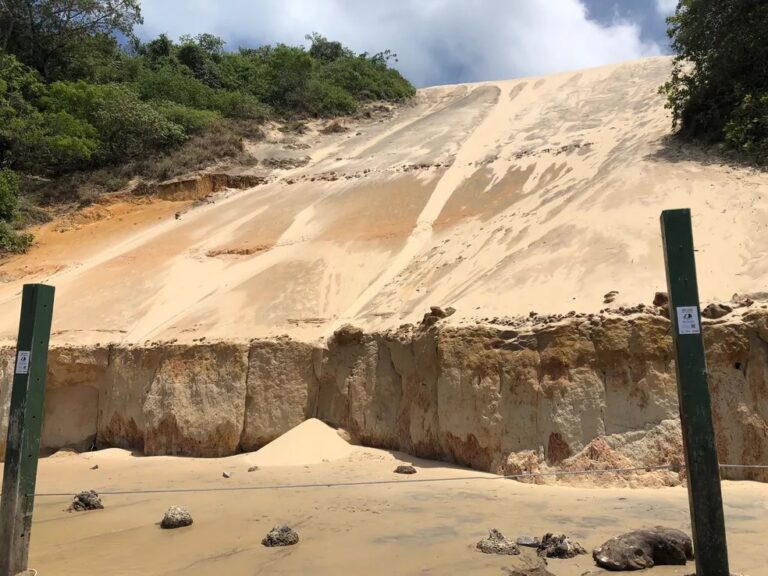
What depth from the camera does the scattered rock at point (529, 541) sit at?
4.37m

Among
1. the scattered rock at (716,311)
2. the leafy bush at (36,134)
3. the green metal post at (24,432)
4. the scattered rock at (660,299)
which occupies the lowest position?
the green metal post at (24,432)

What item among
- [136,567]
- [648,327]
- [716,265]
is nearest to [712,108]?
[716,265]

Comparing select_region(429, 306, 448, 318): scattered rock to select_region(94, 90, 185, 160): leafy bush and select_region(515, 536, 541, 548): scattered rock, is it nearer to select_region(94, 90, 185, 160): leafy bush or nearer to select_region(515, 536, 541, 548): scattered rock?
select_region(515, 536, 541, 548): scattered rock

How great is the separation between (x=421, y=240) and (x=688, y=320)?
10460 mm

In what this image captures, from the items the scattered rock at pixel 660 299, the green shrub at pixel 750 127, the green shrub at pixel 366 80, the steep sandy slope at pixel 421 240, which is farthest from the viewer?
the green shrub at pixel 366 80

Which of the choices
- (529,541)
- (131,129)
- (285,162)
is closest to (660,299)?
(529,541)

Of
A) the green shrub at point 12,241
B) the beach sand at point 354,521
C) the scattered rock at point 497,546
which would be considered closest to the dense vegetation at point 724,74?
the beach sand at point 354,521

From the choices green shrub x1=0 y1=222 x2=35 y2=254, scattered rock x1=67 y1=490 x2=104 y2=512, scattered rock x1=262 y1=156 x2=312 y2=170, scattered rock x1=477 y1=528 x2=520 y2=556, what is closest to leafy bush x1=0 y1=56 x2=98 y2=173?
green shrub x1=0 y1=222 x2=35 y2=254

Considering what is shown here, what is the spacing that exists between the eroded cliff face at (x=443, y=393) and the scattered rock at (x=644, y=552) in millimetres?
2679

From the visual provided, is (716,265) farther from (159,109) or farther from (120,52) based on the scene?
(120,52)

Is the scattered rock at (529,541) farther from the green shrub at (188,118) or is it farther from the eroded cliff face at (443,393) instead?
the green shrub at (188,118)

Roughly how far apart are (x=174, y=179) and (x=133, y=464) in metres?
14.2

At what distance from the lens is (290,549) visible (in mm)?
4594

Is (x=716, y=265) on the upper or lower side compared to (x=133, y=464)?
upper
